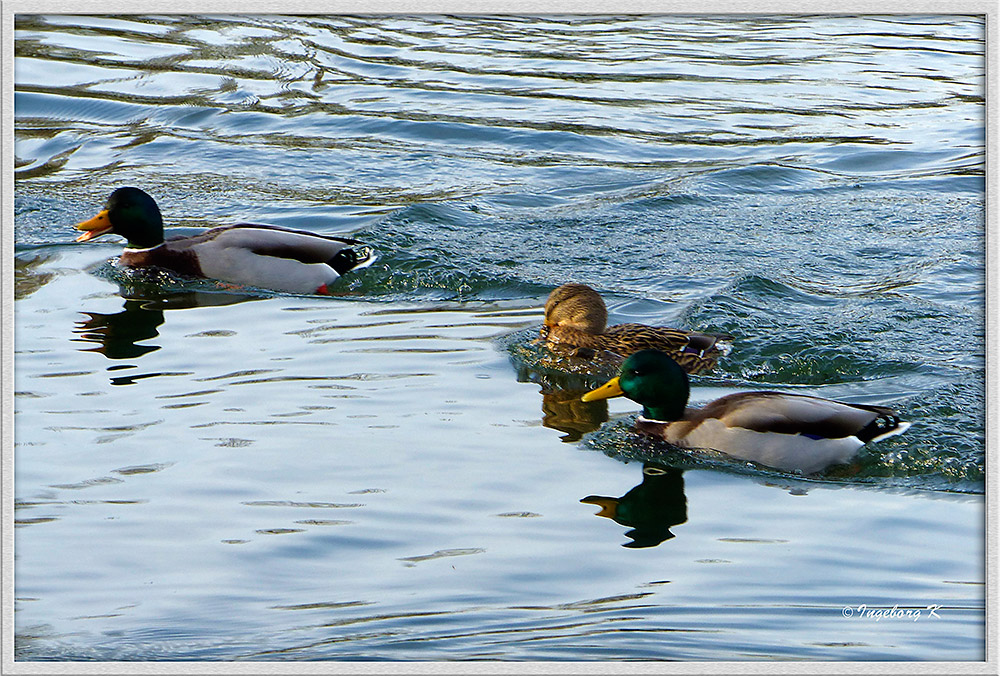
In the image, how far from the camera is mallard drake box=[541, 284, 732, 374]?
29.4 ft

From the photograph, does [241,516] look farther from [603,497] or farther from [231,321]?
[231,321]

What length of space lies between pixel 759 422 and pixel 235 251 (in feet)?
17.2

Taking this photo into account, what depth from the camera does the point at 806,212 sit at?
12.8 metres

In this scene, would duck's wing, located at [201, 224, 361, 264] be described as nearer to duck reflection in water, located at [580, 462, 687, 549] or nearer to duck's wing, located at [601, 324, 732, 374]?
duck's wing, located at [601, 324, 732, 374]

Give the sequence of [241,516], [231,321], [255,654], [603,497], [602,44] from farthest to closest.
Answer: [602,44] → [231,321] → [603,497] → [241,516] → [255,654]

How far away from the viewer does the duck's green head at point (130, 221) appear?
37.0 feet

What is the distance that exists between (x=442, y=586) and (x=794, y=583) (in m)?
1.55

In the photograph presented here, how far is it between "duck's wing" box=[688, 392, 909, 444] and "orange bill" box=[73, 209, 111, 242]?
19.6 feet

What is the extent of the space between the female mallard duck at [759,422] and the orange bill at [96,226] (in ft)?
17.9

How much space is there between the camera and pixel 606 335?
9.33 m

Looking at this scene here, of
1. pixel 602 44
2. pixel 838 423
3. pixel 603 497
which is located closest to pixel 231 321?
pixel 603 497

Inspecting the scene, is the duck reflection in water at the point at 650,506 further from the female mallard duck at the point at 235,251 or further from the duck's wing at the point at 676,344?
the female mallard duck at the point at 235,251

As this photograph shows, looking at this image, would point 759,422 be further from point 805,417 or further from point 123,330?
point 123,330

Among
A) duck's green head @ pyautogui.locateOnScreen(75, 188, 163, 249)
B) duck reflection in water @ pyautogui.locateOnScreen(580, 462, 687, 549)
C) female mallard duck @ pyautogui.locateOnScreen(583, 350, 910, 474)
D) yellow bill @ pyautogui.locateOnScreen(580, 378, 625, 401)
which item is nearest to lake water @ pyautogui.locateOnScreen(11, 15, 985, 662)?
duck reflection in water @ pyautogui.locateOnScreen(580, 462, 687, 549)
